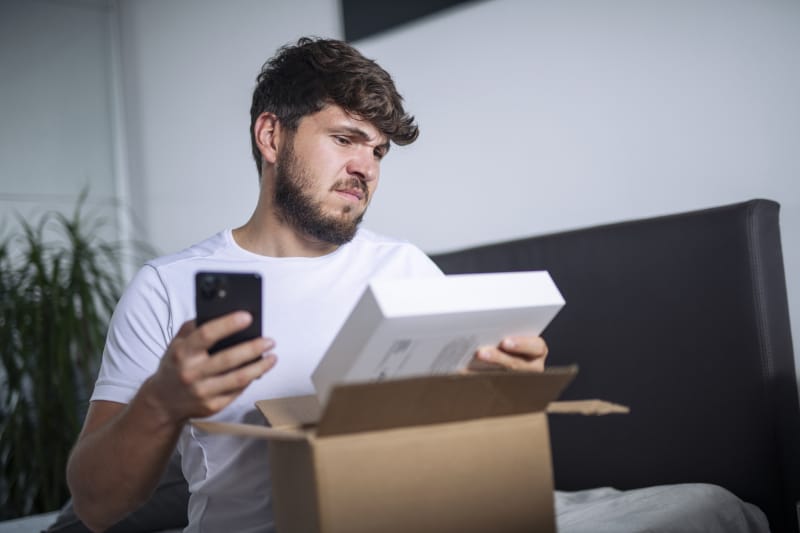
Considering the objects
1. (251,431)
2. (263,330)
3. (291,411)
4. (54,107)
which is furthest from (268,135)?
(54,107)

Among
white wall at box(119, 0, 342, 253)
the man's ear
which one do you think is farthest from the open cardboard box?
white wall at box(119, 0, 342, 253)

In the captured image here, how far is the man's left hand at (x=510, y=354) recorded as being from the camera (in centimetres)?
91

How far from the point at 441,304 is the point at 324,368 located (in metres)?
0.17

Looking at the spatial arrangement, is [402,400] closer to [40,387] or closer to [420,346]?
[420,346]

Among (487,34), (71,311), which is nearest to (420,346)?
(487,34)

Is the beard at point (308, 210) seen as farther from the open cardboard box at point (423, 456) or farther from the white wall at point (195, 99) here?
the white wall at point (195, 99)

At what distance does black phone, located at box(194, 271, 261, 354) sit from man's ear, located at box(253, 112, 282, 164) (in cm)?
69

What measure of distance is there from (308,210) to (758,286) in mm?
836

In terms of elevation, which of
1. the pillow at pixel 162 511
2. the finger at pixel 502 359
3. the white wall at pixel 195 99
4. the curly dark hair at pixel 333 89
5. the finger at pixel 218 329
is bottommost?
the pillow at pixel 162 511

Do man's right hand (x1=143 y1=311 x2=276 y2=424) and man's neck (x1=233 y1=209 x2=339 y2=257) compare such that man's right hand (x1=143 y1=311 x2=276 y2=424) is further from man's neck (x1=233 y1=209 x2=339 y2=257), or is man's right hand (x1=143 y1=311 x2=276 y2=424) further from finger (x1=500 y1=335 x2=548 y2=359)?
man's neck (x1=233 y1=209 x2=339 y2=257)

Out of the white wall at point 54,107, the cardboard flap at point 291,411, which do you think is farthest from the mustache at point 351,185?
the white wall at point 54,107

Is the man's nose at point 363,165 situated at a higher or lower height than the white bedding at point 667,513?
higher

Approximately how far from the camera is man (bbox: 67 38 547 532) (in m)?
1.02

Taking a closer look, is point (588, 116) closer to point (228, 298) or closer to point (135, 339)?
point (135, 339)
